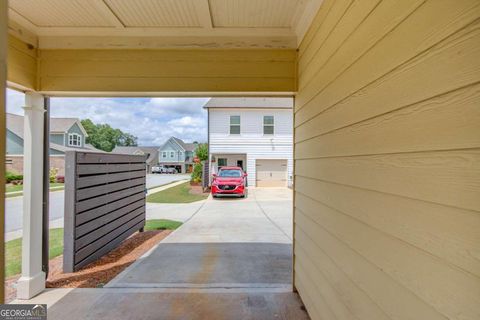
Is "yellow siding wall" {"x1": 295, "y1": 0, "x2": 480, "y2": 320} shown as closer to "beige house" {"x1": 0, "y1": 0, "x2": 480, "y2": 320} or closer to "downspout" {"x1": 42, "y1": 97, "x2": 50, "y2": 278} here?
"beige house" {"x1": 0, "y1": 0, "x2": 480, "y2": 320}

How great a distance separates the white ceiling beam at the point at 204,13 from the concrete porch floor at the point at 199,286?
3150 millimetres

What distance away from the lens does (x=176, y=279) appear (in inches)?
157

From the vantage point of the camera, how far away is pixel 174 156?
49531 mm

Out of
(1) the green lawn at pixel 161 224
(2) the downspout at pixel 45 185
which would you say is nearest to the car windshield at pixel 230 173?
(1) the green lawn at pixel 161 224

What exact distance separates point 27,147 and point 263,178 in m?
14.7

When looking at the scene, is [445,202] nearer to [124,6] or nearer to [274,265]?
[124,6]

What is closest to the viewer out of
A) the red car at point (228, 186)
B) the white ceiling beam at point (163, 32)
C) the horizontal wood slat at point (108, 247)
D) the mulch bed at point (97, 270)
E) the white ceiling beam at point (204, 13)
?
the white ceiling beam at point (204, 13)

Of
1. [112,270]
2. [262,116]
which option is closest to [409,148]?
[112,270]

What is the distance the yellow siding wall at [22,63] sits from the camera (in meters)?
3.06

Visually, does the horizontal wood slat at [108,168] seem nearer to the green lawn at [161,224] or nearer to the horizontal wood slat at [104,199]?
the horizontal wood slat at [104,199]

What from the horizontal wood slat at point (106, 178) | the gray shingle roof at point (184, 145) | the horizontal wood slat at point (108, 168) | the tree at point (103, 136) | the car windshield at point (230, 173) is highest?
the tree at point (103, 136)

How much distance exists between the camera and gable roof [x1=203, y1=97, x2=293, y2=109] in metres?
16.9

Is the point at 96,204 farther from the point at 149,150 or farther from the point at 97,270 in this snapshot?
the point at 149,150

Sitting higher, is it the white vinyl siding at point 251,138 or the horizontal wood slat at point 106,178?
the white vinyl siding at point 251,138
